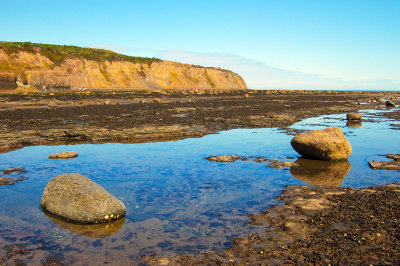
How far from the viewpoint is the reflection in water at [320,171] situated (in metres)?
10.1

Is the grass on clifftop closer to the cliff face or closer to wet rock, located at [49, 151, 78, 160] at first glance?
the cliff face

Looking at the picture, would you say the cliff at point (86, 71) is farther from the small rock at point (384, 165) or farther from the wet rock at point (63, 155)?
the small rock at point (384, 165)

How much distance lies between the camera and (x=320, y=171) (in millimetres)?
11273

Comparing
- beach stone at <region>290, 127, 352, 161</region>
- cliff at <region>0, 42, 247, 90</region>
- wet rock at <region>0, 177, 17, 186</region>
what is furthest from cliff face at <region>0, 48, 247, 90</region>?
beach stone at <region>290, 127, 352, 161</region>

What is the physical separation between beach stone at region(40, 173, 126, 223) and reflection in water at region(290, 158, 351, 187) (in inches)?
242

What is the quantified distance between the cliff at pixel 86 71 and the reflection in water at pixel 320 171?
6647 centimetres

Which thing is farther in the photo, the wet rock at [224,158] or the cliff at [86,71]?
the cliff at [86,71]

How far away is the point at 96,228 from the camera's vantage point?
6.91m

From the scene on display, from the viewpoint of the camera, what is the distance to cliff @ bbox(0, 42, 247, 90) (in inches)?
2667

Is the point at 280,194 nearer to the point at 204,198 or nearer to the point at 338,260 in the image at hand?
the point at 204,198

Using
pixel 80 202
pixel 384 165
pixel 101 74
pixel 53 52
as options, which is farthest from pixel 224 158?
pixel 53 52

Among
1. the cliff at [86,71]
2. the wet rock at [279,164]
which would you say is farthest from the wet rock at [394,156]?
the cliff at [86,71]

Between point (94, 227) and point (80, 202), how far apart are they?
794 millimetres

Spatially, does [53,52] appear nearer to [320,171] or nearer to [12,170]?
[12,170]
